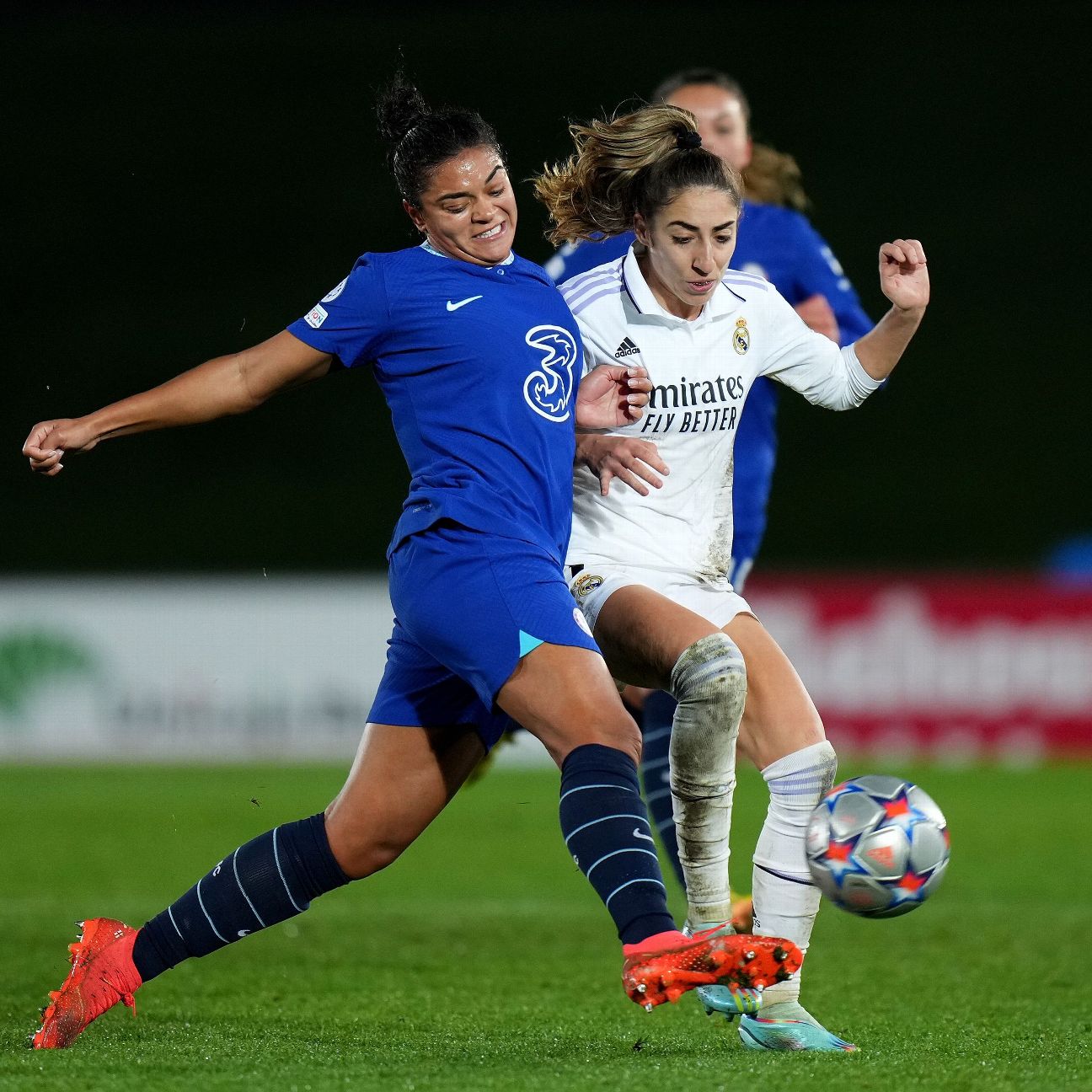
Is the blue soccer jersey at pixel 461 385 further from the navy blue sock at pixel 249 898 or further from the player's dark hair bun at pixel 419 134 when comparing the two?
A: the navy blue sock at pixel 249 898

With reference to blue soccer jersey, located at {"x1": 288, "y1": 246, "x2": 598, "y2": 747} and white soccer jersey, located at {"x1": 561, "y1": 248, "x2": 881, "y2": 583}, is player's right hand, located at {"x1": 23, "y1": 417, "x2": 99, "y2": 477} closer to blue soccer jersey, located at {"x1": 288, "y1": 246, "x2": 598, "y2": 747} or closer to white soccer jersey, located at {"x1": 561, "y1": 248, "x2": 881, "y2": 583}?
blue soccer jersey, located at {"x1": 288, "y1": 246, "x2": 598, "y2": 747}

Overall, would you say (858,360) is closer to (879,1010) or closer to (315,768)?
(879,1010)

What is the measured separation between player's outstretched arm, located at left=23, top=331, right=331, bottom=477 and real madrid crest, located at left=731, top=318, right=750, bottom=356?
1.03m

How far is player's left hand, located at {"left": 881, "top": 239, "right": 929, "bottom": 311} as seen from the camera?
13.8 ft

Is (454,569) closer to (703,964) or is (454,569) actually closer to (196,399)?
(196,399)

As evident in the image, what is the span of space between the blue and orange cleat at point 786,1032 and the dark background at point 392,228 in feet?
41.9

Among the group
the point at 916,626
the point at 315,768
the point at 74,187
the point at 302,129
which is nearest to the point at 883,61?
the point at 302,129

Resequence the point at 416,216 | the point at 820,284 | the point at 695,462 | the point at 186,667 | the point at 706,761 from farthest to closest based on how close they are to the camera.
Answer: the point at 186,667 → the point at 820,284 → the point at 695,462 → the point at 416,216 → the point at 706,761

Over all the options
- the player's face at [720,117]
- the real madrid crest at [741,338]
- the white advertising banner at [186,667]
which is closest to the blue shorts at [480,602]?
the real madrid crest at [741,338]

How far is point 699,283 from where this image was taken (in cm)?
406

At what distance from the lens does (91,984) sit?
4035 mm

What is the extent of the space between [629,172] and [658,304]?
0.32m

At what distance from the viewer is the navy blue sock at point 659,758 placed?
5477mm

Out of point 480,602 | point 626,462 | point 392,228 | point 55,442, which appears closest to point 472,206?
point 626,462
